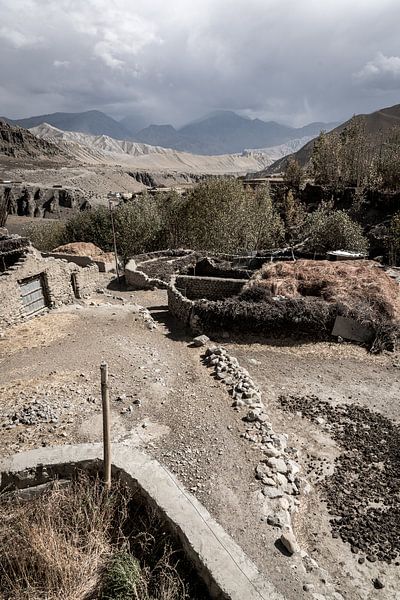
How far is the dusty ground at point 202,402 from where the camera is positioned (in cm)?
593

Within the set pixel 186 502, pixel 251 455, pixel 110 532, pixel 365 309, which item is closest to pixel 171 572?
pixel 186 502

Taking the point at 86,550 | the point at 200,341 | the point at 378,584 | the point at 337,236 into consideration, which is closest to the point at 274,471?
the point at 378,584

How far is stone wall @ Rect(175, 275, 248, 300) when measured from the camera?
687 inches

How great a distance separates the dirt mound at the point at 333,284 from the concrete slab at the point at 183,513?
32.6ft

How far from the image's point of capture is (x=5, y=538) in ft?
17.4

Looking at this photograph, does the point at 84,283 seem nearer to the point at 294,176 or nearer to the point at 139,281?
the point at 139,281

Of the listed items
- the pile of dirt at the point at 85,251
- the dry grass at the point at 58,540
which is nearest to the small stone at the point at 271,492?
the dry grass at the point at 58,540

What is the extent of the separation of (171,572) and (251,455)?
3.20 m

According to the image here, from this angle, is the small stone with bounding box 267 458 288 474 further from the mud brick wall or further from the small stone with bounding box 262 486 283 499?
the mud brick wall

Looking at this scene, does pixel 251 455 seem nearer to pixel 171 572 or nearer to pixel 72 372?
pixel 171 572

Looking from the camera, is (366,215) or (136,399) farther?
(366,215)

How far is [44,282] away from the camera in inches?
648

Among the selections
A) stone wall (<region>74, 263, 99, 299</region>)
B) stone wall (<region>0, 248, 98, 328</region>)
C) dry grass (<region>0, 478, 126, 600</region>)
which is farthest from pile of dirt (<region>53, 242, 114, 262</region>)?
dry grass (<region>0, 478, 126, 600</region>)

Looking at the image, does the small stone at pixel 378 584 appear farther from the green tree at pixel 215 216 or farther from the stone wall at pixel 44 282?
the green tree at pixel 215 216
